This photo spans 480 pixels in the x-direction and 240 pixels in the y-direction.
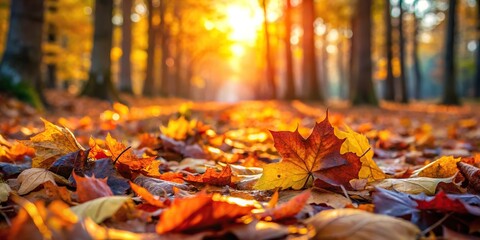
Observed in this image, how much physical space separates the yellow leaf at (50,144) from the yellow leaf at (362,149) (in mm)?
1025

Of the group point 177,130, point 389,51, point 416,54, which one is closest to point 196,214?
point 177,130

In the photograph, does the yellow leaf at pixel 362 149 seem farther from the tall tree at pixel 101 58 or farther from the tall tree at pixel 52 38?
the tall tree at pixel 52 38

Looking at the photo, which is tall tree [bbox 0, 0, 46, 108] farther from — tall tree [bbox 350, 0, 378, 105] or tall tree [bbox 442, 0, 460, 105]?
tall tree [bbox 442, 0, 460, 105]

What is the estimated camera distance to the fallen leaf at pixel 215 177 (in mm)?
1597

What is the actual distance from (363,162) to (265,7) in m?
18.7

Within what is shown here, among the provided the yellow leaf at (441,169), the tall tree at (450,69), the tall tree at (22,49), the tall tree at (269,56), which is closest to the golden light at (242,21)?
the tall tree at (269,56)

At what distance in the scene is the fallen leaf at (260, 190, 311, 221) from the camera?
1118mm

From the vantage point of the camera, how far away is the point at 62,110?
7102 mm

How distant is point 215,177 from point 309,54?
15.2m

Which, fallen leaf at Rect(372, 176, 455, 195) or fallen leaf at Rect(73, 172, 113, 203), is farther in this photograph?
fallen leaf at Rect(372, 176, 455, 195)

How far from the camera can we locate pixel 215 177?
1.61m

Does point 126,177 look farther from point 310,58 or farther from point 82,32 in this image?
point 82,32

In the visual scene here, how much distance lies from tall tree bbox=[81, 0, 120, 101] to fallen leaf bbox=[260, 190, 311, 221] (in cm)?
986

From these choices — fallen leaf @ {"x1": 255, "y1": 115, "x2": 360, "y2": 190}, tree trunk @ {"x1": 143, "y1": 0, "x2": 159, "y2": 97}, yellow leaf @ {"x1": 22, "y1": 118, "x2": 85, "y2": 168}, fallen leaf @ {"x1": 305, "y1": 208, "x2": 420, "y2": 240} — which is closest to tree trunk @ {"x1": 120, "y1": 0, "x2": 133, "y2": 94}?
tree trunk @ {"x1": 143, "y1": 0, "x2": 159, "y2": 97}
